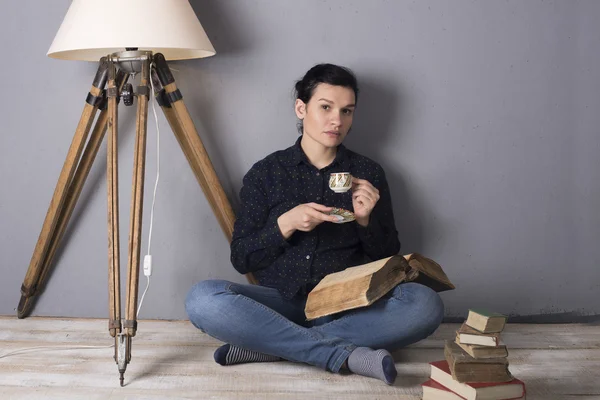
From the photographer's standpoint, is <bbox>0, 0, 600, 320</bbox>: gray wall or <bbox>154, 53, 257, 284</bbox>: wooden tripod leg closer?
<bbox>154, 53, 257, 284</bbox>: wooden tripod leg

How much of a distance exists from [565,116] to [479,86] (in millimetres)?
331

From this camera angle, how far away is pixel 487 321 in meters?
1.68

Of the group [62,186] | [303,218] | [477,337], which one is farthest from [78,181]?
[477,337]

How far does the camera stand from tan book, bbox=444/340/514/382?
5.55 feet

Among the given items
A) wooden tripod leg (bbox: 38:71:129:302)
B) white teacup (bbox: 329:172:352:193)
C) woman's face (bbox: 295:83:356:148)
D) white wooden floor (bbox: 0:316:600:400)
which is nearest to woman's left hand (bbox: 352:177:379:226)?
white teacup (bbox: 329:172:352:193)

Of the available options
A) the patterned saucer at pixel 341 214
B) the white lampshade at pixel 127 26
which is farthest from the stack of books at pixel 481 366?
the white lampshade at pixel 127 26

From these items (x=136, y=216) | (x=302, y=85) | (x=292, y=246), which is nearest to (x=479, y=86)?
(x=302, y=85)

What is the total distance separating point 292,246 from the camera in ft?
7.45

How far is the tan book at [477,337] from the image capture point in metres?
1.70

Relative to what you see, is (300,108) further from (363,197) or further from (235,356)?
(235,356)

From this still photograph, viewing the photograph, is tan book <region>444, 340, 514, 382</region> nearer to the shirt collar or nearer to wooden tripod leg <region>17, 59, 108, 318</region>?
the shirt collar

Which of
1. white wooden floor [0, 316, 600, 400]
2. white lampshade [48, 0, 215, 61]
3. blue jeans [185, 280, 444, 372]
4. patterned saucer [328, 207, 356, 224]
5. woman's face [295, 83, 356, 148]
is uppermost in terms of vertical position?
white lampshade [48, 0, 215, 61]

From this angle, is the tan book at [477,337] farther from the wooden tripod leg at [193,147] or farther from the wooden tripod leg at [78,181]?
the wooden tripod leg at [78,181]

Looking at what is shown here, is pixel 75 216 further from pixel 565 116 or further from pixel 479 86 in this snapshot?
pixel 565 116
